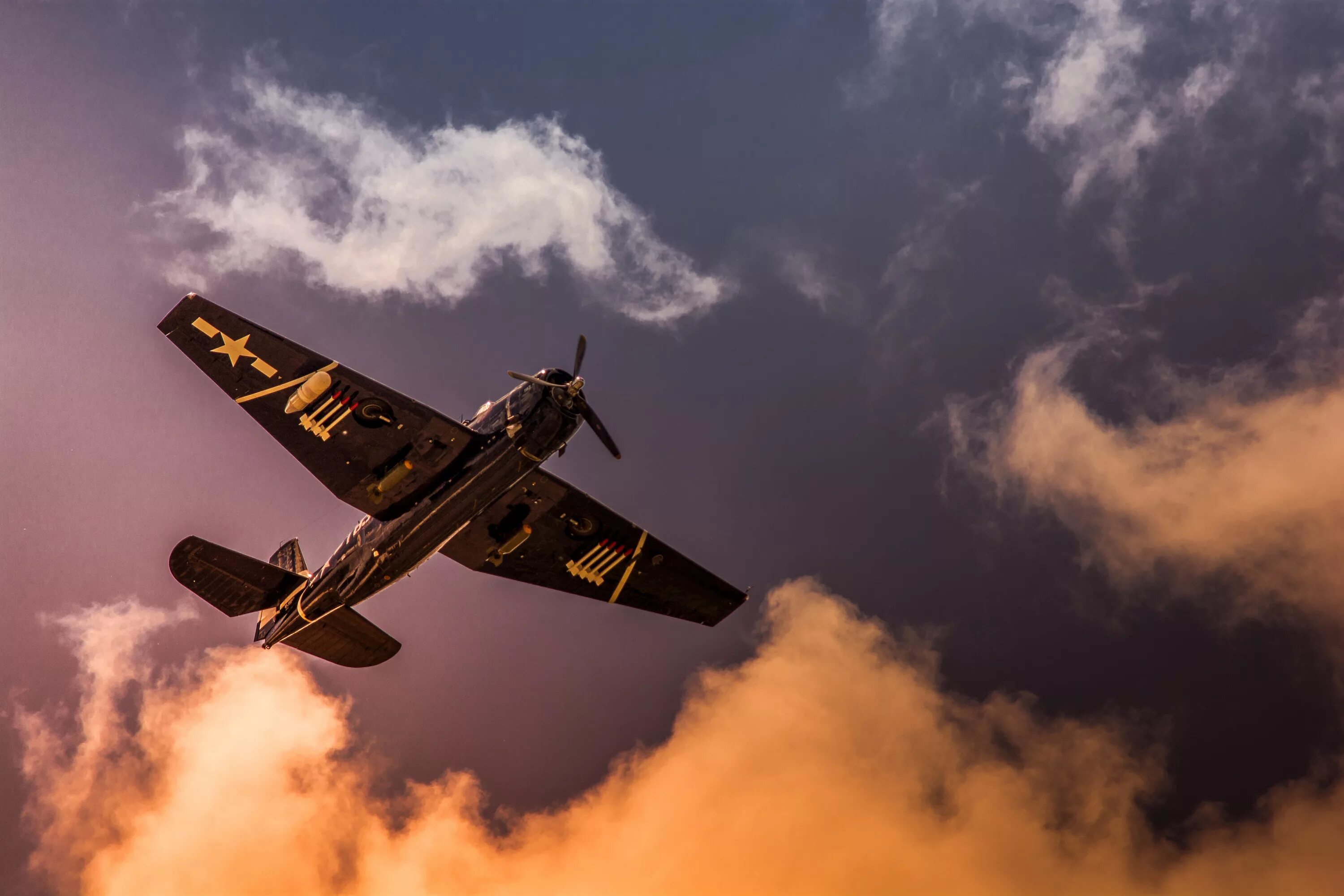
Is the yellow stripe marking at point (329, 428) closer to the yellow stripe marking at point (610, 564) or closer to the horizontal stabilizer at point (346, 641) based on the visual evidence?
the horizontal stabilizer at point (346, 641)

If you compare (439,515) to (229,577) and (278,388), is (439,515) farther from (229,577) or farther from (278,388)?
(229,577)

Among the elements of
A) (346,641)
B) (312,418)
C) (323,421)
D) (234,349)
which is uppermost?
(323,421)

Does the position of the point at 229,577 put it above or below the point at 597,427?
below

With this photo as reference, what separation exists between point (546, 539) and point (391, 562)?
760 centimetres

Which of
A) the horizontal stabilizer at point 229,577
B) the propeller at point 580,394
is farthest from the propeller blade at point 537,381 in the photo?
the horizontal stabilizer at point 229,577

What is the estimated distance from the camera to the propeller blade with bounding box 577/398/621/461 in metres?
37.8

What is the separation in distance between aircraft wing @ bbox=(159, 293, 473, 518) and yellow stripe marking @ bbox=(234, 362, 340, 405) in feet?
0.07

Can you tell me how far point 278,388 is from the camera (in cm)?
3853

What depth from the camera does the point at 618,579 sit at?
47.6m

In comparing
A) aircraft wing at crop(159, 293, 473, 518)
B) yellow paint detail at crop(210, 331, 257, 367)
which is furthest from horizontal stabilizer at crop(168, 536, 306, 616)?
yellow paint detail at crop(210, 331, 257, 367)

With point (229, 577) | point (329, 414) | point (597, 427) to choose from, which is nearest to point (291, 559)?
point (229, 577)

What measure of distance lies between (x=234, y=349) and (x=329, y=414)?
3890 mm

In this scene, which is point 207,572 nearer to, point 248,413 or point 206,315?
point 248,413

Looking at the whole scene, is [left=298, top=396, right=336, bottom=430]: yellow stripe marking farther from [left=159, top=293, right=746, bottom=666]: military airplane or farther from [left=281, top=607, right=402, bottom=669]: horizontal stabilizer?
[left=281, top=607, right=402, bottom=669]: horizontal stabilizer
